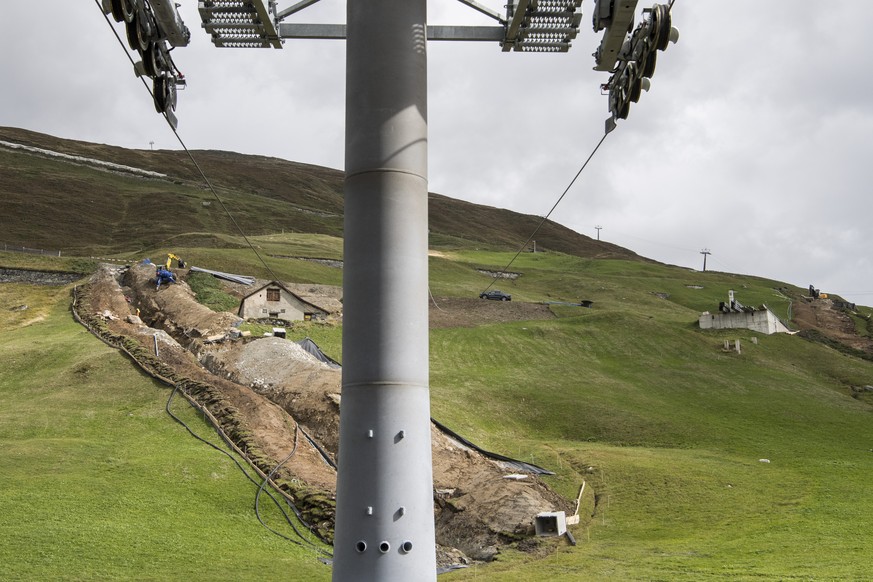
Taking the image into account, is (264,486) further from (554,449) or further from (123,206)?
(123,206)

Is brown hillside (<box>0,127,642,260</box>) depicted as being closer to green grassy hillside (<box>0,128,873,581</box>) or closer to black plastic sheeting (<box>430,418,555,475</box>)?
A: green grassy hillside (<box>0,128,873,581</box>)

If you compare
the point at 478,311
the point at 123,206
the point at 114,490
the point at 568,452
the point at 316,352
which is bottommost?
the point at 568,452

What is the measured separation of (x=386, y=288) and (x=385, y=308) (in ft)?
0.91

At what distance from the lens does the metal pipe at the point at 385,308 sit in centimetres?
1125

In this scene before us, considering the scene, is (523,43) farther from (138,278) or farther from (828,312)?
(828,312)

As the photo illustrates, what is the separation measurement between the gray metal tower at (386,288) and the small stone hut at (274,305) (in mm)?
43247

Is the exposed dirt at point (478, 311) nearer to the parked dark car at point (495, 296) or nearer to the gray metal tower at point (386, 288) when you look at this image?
the parked dark car at point (495, 296)

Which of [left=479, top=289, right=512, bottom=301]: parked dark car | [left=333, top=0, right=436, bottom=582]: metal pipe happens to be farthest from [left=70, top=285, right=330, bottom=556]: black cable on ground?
[left=479, top=289, right=512, bottom=301]: parked dark car

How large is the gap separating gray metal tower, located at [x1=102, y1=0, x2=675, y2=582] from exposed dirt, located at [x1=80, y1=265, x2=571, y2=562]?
11830mm

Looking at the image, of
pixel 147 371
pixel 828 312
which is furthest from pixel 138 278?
pixel 828 312

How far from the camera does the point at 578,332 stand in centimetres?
6259

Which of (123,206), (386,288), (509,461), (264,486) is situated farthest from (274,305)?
(123,206)

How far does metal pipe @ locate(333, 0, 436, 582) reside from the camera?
11.2 m

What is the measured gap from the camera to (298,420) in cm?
3319
